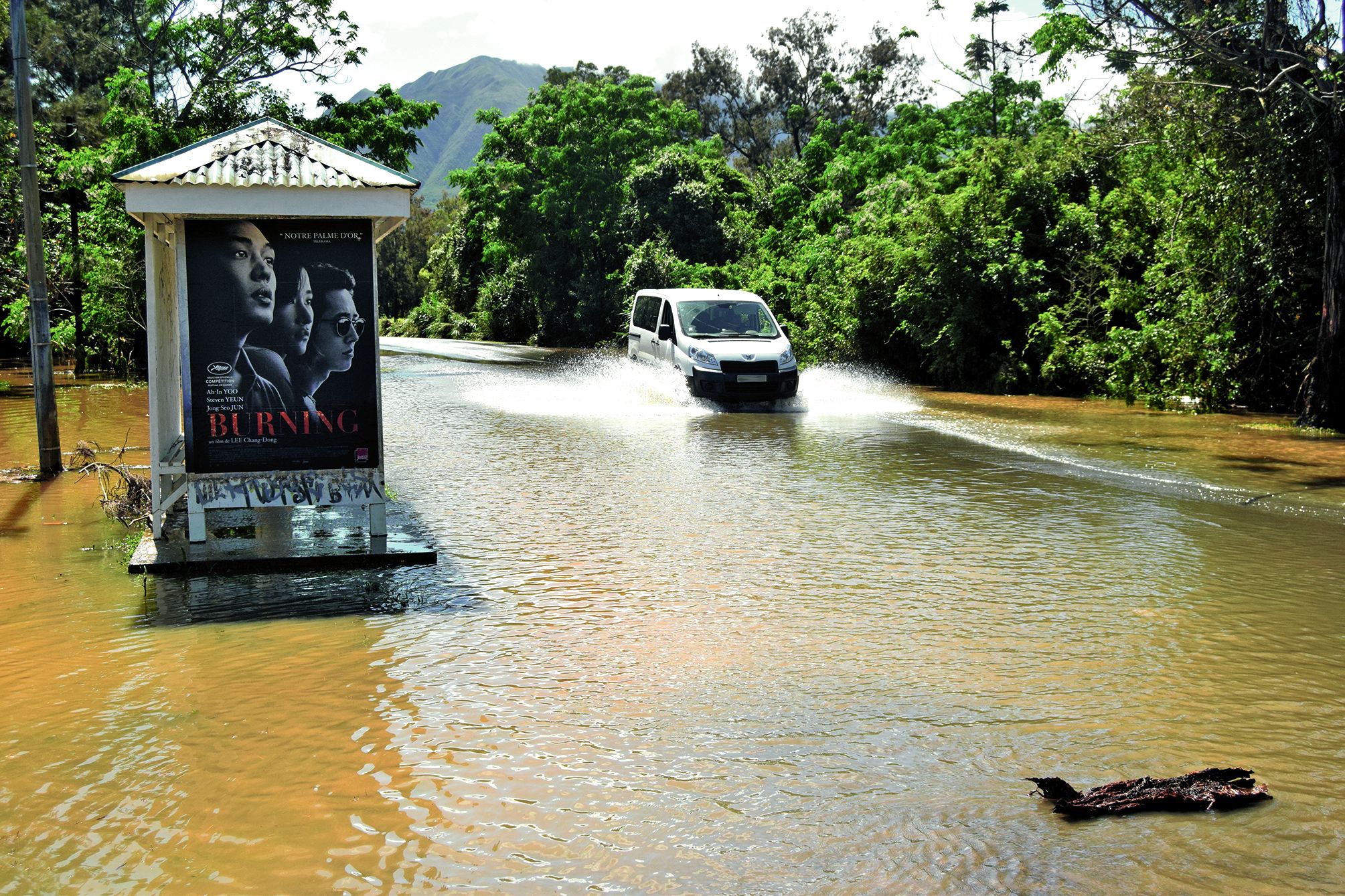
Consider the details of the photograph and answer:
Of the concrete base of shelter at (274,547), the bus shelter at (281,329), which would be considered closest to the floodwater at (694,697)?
the concrete base of shelter at (274,547)

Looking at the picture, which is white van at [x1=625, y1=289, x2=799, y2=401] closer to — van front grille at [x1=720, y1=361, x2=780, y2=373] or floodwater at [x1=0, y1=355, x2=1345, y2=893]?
van front grille at [x1=720, y1=361, x2=780, y2=373]

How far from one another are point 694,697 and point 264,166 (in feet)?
16.4

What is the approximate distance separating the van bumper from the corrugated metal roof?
10.8 m

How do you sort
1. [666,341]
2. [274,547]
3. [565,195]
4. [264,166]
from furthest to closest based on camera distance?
[565,195] < [666,341] < [274,547] < [264,166]

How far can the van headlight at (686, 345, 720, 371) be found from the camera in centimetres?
1947

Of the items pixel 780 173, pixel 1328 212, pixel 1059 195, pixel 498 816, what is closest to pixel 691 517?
pixel 498 816

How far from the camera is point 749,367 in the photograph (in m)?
19.5

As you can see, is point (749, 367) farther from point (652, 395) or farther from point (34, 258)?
point (34, 258)

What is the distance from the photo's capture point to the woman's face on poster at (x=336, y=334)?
8.69 meters

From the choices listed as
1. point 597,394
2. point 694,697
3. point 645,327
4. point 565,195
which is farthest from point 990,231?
point 565,195

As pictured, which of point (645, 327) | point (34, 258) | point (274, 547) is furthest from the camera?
point (645, 327)

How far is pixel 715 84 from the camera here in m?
76.6

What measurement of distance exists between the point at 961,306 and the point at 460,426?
1126 cm

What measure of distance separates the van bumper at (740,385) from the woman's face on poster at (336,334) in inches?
437
